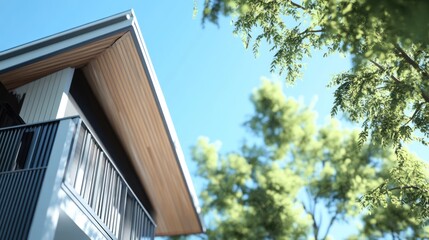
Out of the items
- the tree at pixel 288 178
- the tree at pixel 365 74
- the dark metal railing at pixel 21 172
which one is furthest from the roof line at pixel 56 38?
the tree at pixel 288 178

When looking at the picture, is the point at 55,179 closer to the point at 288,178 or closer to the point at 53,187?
the point at 53,187

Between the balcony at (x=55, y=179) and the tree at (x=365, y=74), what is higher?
the tree at (x=365, y=74)

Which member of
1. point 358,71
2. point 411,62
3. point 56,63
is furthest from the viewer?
point 56,63

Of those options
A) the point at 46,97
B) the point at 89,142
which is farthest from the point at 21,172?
the point at 46,97

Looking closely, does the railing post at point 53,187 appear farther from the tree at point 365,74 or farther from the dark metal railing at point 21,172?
the tree at point 365,74

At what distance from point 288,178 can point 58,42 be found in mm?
13912

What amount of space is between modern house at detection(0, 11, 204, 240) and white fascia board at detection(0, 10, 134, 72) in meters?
0.02

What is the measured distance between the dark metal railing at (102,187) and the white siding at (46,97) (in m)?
1.16

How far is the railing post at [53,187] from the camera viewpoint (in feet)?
20.3

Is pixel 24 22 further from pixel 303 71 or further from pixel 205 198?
pixel 205 198

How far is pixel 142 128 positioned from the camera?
11.5 metres

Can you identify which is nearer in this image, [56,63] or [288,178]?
[56,63]

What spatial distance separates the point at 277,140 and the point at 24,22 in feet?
38.6

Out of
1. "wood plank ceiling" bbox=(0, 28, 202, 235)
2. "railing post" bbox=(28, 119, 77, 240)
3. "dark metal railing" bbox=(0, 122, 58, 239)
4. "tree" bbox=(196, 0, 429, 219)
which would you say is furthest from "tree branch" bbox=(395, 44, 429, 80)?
"dark metal railing" bbox=(0, 122, 58, 239)
